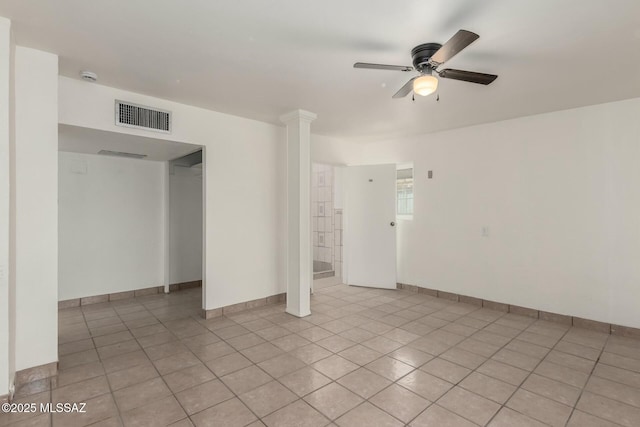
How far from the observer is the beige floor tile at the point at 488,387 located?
2.15 meters

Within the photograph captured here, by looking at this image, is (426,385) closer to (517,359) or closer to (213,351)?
(517,359)

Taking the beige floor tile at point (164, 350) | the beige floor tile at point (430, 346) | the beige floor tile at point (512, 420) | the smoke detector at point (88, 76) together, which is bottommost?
the beige floor tile at point (512, 420)

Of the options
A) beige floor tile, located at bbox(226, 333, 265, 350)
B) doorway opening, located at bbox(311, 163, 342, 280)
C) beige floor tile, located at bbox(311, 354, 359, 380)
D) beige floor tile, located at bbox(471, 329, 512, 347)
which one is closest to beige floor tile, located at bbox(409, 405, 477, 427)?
beige floor tile, located at bbox(311, 354, 359, 380)

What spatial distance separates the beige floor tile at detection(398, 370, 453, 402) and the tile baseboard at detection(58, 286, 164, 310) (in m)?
3.96

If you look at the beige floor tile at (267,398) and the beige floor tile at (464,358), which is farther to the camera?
the beige floor tile at (464,358)

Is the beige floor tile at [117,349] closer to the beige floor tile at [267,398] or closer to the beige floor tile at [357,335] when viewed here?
the beige floor tile at [267,398]

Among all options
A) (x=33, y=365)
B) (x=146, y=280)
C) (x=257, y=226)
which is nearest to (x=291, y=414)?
(x=33, y=365)

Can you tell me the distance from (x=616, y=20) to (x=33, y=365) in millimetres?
4547

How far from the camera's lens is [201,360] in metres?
2.64

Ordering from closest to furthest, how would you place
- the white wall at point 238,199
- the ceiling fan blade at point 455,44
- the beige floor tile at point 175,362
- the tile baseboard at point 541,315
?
the ceiling fan blade at point 455,44, the beige floor tile at point 175,362, the tile baseboard at point 541,315, the white wall at point 238,199

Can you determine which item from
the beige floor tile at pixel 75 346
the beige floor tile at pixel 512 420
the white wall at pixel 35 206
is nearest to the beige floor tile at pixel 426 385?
the beige floor tile at pixel 512 420

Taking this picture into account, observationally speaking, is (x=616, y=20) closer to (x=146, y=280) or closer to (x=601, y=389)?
(x=601, y=389)

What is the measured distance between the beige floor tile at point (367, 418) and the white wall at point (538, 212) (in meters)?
2.86

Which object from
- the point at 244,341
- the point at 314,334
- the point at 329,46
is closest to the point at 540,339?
the point at 314,334
